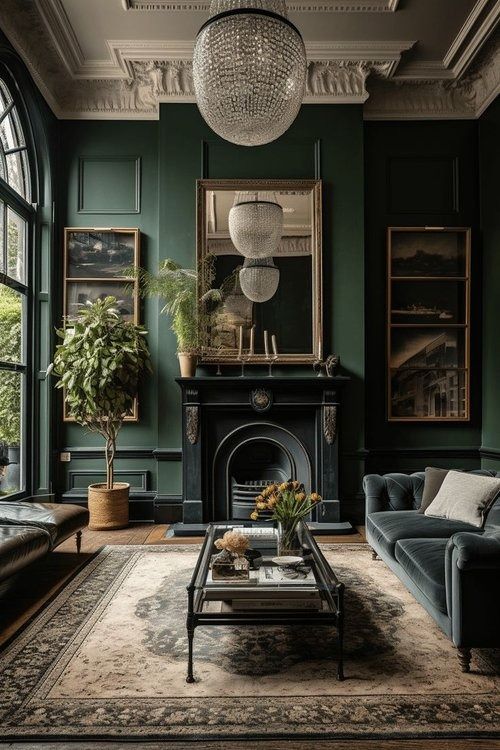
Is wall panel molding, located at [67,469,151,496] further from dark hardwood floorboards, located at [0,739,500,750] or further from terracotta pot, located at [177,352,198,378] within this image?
dark hardwood floorboards, located at [0,739,500,750]

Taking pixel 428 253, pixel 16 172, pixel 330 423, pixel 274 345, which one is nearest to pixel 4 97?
pixel 16 172

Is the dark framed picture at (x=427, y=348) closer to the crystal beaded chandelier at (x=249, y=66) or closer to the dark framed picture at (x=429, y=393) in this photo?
the dark framed picture at (x=429, y=393)

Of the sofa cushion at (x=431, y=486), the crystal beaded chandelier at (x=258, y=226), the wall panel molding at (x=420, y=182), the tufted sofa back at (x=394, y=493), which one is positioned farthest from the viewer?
the wall panel molding at (x=420, y=182)

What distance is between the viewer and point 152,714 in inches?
86.3

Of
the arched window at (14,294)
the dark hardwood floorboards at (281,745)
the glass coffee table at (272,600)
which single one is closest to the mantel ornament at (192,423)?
the arched window at (14,294)

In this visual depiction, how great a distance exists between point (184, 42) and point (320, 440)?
12.1ft

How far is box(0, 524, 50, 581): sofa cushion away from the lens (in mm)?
3070

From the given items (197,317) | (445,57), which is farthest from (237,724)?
(445,57)

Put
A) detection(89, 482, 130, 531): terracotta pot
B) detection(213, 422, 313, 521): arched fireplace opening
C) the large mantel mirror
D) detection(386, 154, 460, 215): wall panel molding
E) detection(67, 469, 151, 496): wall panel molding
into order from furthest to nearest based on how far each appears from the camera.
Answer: detection(386, 154, 460, 215): wall panel molding → detection(67, 469, 151, 496): wall panel molding → the large mantel mirror → detection(213, 422, 313, 521): arched fireplace opening → detection(89, 482, 130, 531): terracotta pot

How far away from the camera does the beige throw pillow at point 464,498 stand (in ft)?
11.8

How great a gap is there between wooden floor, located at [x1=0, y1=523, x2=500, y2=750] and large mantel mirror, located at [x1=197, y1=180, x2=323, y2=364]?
164 cm

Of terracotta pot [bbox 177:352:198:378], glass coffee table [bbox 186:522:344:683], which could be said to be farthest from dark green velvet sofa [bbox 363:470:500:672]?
terracotta pot [bbox 177:352:198:378]

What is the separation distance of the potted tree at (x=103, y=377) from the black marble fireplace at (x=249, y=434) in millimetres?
492

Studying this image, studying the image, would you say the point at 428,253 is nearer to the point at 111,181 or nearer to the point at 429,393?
the point at 429,393
